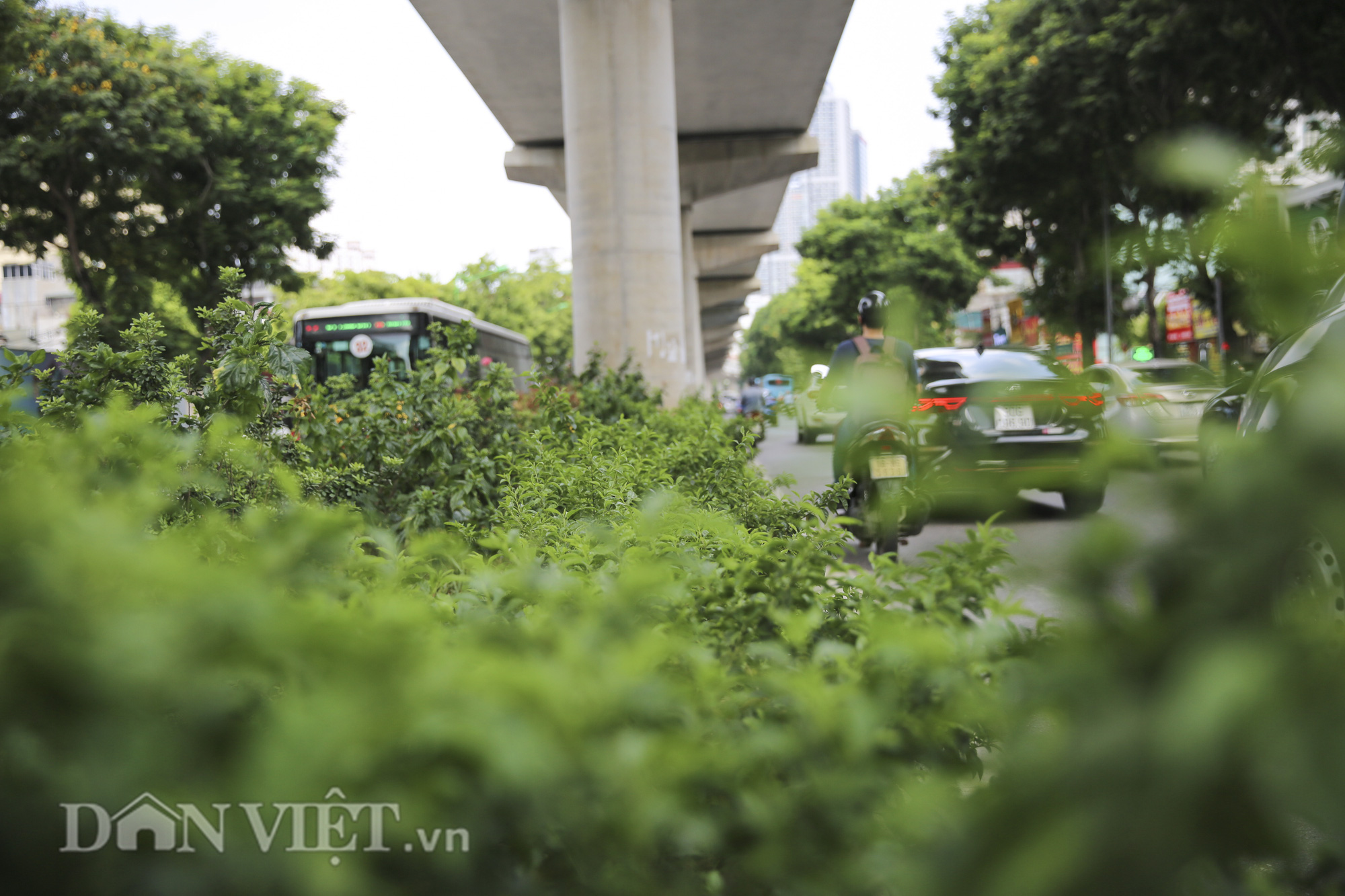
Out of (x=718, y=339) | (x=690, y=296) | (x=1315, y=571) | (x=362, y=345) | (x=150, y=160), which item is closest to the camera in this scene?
(x=1315, y=571)

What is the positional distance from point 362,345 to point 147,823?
1899 cm

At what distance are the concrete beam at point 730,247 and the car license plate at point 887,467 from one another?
34.7 metres

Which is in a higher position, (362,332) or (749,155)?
(749,155)

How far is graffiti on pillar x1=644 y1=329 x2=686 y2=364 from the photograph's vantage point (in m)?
12.7

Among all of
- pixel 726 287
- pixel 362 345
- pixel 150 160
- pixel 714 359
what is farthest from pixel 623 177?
pixel 714 359

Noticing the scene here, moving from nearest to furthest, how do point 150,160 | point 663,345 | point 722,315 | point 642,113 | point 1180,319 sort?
point 642,113 → point 663,345 → point 150,160 → point 1180,319 → point 722,315

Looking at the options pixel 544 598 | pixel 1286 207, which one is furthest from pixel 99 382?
pixel 1286 207

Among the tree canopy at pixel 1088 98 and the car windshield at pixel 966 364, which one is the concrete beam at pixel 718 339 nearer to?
the tree canopy at pixel 1088 98

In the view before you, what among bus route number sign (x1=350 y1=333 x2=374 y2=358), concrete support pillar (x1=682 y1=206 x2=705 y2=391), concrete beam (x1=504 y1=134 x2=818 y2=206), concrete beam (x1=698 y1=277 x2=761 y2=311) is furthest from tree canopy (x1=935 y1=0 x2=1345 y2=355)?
concrete beam (x1=698 y1=277 x2=761 y2=311)

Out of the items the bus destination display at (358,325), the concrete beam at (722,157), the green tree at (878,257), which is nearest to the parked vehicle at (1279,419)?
the bus destination display at (358,325)

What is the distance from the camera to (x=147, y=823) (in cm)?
Answer: 79

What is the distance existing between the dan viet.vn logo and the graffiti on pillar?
1198 cm

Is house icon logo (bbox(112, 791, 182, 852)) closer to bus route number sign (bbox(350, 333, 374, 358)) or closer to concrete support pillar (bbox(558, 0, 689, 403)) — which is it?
concrete support pillar (bbox(558, 0, 689, 403))

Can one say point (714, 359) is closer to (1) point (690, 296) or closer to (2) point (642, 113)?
(1) point (690, 296)
